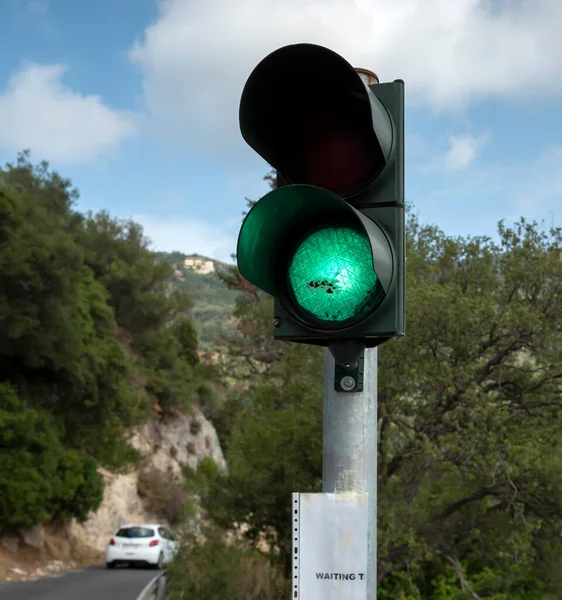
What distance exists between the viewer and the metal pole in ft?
9.22

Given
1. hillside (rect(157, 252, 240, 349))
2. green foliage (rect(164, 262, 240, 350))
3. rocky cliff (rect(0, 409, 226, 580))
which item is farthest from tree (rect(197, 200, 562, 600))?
green foliage (rect(164, 262, 240, 350))

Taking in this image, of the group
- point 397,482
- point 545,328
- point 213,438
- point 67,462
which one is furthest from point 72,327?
point 213,438

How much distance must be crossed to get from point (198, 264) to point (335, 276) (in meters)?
136

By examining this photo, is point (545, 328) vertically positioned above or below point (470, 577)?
above

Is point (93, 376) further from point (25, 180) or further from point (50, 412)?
point (25, 180)

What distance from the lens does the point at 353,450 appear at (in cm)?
286


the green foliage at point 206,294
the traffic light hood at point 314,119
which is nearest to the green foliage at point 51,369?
the traffic light hood at point 314,119

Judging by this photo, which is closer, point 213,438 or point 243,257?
point 243,257

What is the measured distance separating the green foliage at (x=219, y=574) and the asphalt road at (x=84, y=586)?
3639 mm

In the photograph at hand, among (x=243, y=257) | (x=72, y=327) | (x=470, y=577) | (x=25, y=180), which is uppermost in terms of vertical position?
(x=25, y=180)

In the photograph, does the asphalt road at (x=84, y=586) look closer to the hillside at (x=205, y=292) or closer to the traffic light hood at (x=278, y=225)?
Result: the traffic light hood at (x=278, y=225)

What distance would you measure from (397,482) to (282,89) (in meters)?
15.7

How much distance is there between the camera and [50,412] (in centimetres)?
3366

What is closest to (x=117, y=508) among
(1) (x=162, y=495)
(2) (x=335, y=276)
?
(1) (x=162, y=495)
